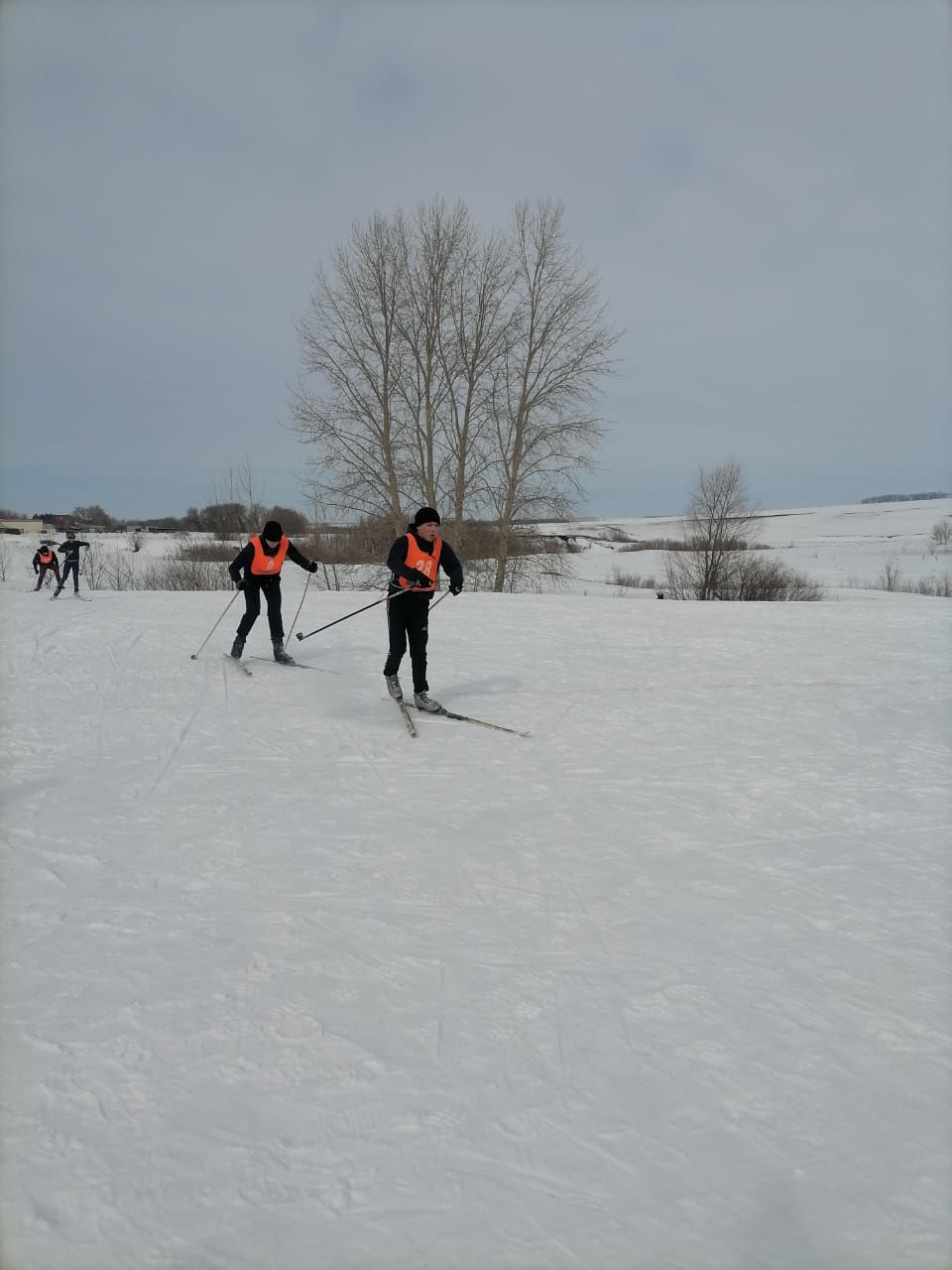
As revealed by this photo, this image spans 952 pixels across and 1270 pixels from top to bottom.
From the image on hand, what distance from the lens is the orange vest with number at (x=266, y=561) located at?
8.33 m

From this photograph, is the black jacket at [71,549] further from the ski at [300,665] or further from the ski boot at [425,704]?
the ski boot at [425,704]

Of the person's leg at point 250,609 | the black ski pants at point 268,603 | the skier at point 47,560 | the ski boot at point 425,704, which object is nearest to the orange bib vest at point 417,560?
the ski boot at point 425,704

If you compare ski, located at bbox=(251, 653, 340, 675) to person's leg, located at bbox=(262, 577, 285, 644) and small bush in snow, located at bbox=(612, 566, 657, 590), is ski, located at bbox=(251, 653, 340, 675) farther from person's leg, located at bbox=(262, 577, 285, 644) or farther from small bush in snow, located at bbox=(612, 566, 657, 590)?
small bush in snow, located at bbox=(612, 566, 657, 590)

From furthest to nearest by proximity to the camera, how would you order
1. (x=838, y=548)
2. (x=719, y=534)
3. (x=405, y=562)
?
(x=838, y=548) < (x=719, y=534) < (x=405, y=562)

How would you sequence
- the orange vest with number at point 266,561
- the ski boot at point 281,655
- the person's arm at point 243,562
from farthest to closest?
the ski boot at point 281,655 → the orange vest with number at point 266,561 → the person's arm at point 243,562

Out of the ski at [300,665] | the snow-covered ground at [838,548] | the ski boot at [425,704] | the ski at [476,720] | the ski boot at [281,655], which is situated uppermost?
the snow-covered ground at [838,548]

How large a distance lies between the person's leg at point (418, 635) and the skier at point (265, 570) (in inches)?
77.4

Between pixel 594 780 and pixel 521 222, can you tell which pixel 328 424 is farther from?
pixel 594 780

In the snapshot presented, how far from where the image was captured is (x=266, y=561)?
8.38 metres

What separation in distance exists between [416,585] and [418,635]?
1.86ft

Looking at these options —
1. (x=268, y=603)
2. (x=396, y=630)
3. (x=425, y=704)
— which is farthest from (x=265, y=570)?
(x=425, y=704)

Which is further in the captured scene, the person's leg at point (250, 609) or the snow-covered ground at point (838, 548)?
the snow-covered ground at point (838, 548)

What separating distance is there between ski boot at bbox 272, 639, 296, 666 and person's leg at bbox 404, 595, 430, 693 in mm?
2490

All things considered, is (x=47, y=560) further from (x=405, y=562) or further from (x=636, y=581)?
(x=636, y=581)
